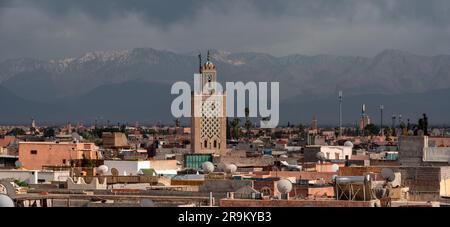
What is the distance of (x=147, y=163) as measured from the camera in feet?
134

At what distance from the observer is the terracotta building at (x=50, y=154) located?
43.0 metres

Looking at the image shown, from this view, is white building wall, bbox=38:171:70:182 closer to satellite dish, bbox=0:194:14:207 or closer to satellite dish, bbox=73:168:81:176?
satellite dish, bbox=73:168:81:176

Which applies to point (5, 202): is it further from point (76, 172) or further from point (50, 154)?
point (50, 154)

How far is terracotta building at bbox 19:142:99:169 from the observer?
4303cm

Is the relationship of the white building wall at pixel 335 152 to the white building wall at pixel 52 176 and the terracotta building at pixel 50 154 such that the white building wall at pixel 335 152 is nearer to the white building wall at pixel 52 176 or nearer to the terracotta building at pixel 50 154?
the terracotta building at pixel 50 154

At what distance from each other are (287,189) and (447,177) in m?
9.54

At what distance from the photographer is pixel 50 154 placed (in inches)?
1711

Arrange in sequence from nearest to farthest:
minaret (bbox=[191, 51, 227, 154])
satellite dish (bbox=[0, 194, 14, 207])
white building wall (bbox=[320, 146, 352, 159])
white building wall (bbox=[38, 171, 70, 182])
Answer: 1. satellite dish (bbox=[0, 194, 14, 207])
2. white building wall (bbox=[38, 171, 70, 182])
3. white building wall (bbox=[320, 146, 352, 159])
4. minaret (bbox=[191, 51, 227, 154])

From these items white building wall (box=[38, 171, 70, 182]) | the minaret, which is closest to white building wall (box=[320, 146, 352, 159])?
the minaret

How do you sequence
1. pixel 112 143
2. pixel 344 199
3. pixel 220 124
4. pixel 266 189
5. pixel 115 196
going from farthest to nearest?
pixel 112 143
pixel 220 124
pixel 266 189
pixel 115 196
pixel 344 199

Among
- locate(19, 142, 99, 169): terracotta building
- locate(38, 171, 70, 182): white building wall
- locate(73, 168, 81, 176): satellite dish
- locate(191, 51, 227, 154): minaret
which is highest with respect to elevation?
locate(191, 51, 227, 154): minaret

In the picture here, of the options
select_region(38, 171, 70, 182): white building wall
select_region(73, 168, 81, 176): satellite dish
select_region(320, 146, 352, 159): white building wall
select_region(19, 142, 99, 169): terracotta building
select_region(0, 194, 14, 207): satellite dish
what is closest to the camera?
select_region(0, 194, 14, 207): satellite dish
